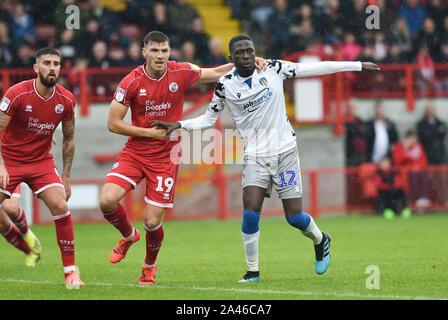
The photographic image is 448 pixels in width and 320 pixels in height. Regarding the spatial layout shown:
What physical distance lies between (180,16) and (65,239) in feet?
38.5

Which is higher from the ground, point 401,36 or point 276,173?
point 401,36

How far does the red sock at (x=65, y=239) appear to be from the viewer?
30.2 feet

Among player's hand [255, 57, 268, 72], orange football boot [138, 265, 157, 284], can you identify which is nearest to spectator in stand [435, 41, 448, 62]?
player's hand [255, 57, 268, 72]

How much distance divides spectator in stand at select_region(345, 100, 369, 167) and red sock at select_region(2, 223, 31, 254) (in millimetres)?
9925

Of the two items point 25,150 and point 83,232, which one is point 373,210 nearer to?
point 83,232

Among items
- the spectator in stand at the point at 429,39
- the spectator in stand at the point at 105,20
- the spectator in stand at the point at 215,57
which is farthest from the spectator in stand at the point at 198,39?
the spectator in stand at the point at 429,39

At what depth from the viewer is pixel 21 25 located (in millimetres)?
19125

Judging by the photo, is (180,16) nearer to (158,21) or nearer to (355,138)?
(158,21)

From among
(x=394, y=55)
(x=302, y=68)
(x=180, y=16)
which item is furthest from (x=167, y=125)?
(x=394, y=55)

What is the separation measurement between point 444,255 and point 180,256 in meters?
3.71

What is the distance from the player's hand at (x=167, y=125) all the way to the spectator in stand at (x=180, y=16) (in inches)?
424

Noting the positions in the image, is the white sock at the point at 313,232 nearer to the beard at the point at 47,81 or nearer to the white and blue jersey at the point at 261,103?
the white and blue jersey at the point at 261,103
